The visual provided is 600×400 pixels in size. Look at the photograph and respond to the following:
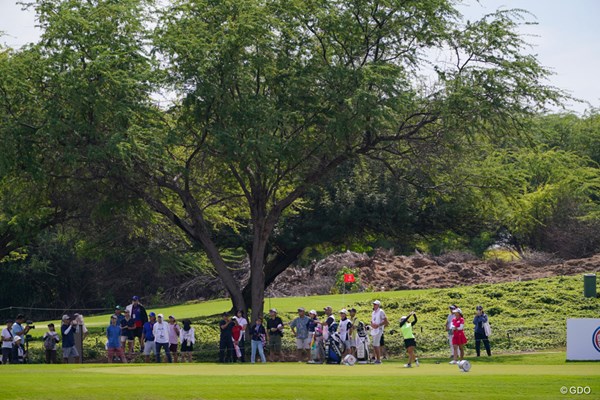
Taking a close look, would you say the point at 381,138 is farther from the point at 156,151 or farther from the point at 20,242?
the point at 20,242

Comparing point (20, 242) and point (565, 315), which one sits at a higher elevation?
point (20, 242)

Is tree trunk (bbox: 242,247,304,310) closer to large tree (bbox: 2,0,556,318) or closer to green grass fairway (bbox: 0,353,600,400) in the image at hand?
large tree (bbox: 2,0,556,318)

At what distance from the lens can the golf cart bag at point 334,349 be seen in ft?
96.3

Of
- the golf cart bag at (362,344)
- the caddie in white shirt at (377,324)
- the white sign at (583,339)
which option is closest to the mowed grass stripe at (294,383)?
the white sign at (583,339)

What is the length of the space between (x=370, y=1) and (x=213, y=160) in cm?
809

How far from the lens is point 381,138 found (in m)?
35.9

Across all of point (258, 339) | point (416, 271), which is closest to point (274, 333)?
point (258, 339)

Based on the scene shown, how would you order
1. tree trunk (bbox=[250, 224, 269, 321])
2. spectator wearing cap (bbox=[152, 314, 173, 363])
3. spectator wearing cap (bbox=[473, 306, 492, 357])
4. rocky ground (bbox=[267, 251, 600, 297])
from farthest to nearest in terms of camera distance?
1. rocky ground (bbox=[267, 251, 600, 297])
2. tree trunk (bbox=[250, 224, 269, 321])
3. spectator wearing cap (bbox=[473, 306, 492, 357])
4. spectator wearing cap (bbox=[152, 314, 173, 363])

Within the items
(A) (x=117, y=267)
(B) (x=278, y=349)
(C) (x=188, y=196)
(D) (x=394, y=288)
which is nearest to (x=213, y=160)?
(C) (x=188, y=196)

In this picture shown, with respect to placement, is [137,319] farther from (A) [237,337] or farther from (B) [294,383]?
(B) [294,383]

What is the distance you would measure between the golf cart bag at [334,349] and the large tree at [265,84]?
279 inches
